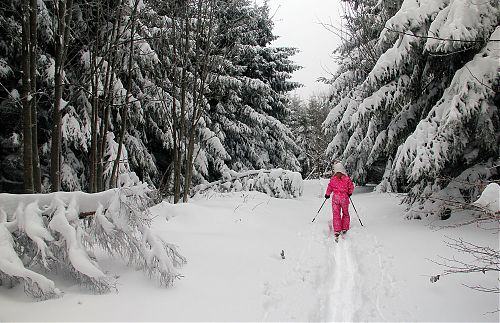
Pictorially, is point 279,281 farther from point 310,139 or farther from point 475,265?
point 310,139

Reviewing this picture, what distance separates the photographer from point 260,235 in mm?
6809

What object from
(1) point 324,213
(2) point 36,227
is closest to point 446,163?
(1) point 324,213

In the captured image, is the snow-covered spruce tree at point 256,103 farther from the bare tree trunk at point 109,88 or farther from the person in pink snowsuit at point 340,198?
the bare tree trunk at point 109,88

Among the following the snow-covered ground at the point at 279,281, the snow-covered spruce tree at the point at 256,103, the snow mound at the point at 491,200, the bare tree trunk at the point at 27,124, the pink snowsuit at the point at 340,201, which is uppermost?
the snow-covered spruce tree at the point at 256,103

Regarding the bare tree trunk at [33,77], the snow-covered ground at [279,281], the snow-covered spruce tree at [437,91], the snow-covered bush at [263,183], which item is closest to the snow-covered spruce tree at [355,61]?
the snow-covered spruce tree at [437,91]

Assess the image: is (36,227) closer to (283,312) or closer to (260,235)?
(283,312)

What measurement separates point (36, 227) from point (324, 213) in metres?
8.03

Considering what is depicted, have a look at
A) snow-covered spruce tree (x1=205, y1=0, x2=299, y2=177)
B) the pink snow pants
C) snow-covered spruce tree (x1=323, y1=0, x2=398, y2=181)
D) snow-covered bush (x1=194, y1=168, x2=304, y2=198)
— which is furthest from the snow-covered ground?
snow-covered spruce tree (x1=205, y1=0, x2=299, y2=177)

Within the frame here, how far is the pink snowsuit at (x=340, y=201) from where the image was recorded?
25.8ft

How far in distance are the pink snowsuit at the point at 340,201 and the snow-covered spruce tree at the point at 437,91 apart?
1059 millimetres

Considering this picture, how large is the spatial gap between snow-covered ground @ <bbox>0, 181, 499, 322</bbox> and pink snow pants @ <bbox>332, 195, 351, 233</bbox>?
0.28m

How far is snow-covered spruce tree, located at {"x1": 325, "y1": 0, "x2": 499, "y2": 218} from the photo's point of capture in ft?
19.5

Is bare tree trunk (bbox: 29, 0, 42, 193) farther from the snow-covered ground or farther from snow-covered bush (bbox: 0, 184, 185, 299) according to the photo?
the snow-covered ground

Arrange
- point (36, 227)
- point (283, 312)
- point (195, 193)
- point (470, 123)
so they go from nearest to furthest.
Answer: point (36, 227)
point (283, 312)
point (470, 123)
point (195, 193)
